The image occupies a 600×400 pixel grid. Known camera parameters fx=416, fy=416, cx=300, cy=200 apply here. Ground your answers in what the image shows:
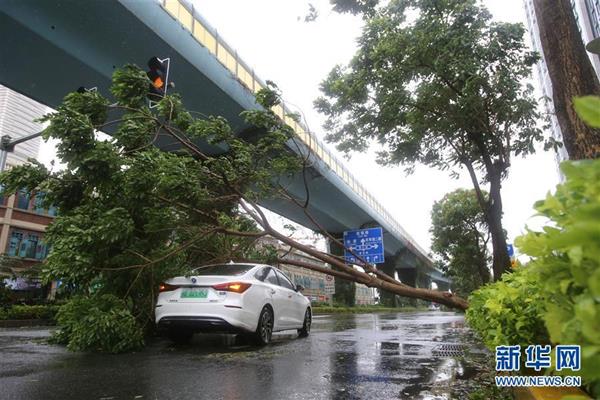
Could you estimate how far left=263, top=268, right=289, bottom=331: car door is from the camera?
7.38 m

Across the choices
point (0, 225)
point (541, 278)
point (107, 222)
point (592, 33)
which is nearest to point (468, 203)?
point (592, 33)

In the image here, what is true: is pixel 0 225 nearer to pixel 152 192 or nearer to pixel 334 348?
pixel 152 192

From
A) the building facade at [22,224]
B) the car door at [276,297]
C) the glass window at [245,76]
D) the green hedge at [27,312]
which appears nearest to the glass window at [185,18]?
the glass window at [245,76]

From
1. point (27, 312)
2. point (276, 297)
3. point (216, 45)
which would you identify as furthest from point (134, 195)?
point (27, 312)

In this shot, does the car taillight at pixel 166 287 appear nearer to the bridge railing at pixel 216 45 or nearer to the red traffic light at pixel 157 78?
the red traffic light at pixel 157 78

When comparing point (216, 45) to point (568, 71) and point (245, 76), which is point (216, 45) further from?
point (568, 71)

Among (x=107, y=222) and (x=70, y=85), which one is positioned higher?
(x=70, y=85)

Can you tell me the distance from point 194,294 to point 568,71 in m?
5.77

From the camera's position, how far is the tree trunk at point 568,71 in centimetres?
456

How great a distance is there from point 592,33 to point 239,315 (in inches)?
1418

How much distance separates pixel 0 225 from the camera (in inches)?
1117

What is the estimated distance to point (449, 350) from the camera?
22.3 ft

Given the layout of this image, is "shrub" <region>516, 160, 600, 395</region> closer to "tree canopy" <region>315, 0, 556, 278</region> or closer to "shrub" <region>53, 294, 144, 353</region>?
"shrub" <region>53, 294, 144, 353</region>

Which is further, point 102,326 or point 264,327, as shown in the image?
point 264,327
